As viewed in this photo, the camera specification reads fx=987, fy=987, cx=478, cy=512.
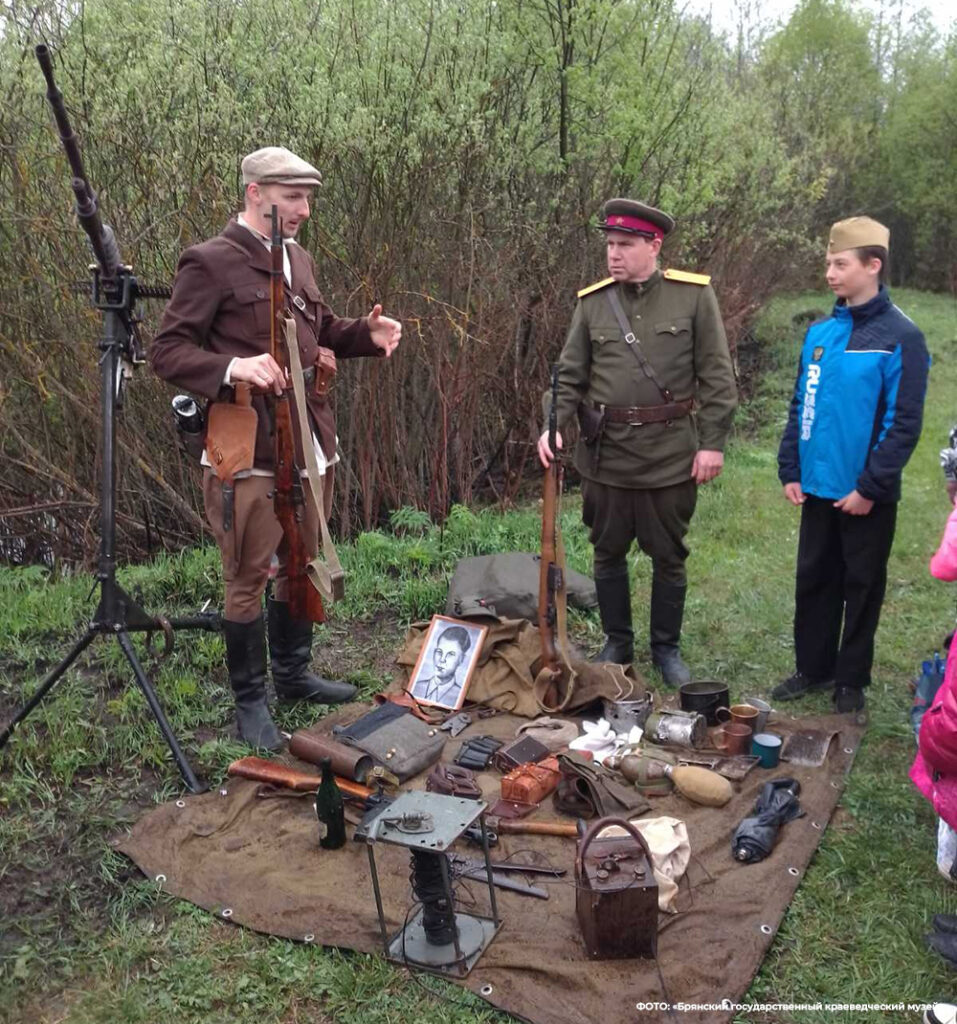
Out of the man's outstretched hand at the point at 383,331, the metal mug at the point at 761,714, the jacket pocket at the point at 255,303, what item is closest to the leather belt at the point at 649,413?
the man's outstretched hand at the point at 383,331

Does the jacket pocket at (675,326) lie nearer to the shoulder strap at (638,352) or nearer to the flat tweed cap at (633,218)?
the shoulder strap at (638,352)

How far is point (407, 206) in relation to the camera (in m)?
6.41

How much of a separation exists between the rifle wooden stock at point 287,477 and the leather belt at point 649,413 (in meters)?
1.44

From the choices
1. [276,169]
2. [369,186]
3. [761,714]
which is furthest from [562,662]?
[369,186]

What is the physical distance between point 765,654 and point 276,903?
286 cm

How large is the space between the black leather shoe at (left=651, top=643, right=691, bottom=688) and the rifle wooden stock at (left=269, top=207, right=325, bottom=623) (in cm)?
172

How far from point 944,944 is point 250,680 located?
2.66 meters

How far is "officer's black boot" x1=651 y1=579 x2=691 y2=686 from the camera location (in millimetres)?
4742

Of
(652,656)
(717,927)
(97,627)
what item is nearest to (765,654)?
(652,656)

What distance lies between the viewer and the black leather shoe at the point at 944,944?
9.30 feet

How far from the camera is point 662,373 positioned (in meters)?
4.43

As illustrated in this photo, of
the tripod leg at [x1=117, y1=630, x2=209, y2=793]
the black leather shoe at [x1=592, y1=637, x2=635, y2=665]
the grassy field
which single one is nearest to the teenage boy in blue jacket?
the grassy field

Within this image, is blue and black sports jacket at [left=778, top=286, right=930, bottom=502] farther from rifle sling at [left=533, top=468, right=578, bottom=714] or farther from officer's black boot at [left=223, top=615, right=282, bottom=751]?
officer's black boot at [left=223, top=615, right=282, bottom=751]

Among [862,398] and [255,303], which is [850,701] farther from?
[255,303]
